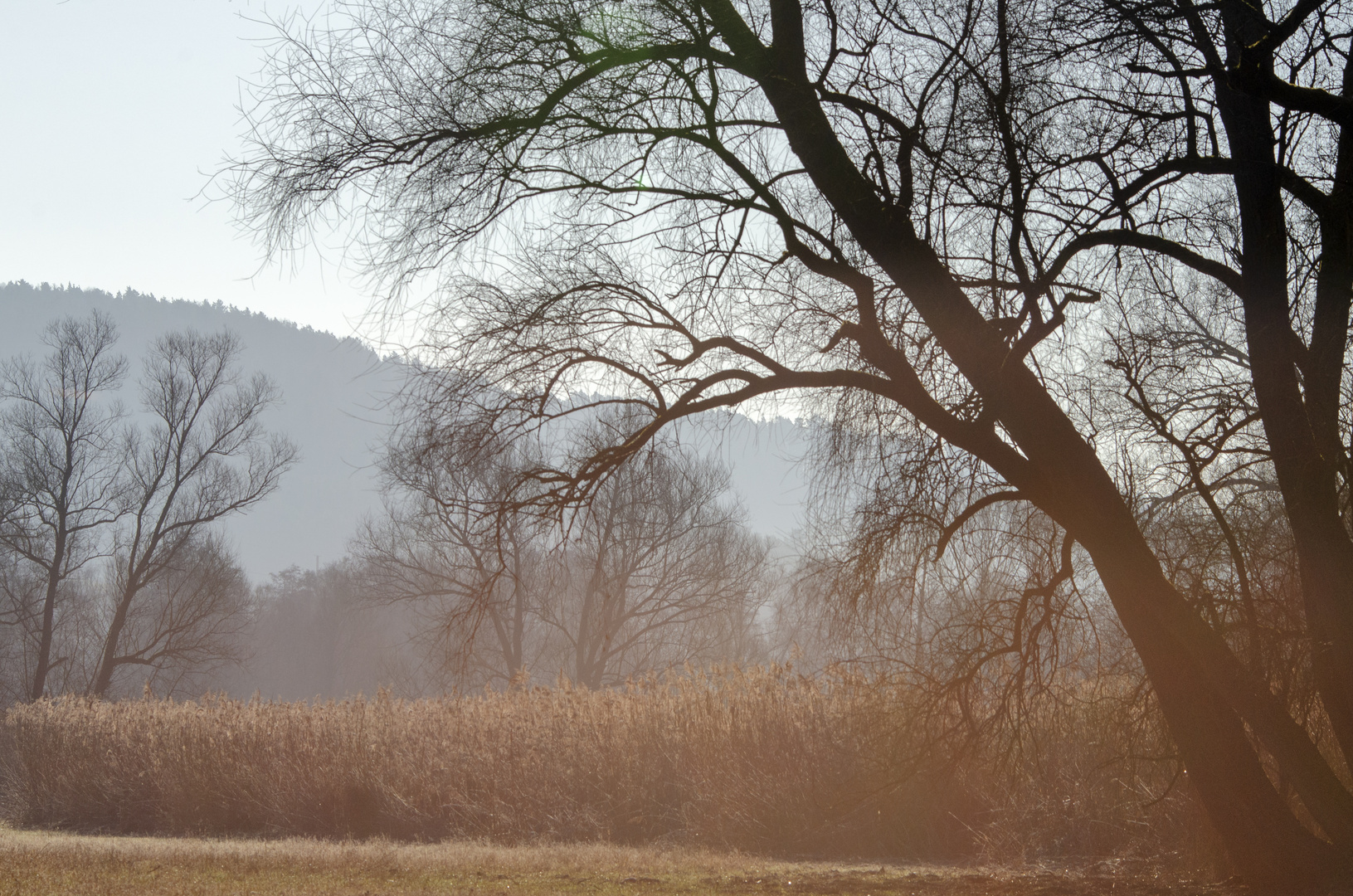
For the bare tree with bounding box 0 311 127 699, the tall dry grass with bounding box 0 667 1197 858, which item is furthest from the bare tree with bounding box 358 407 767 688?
the bare tree with bounding box 0 311 127 699

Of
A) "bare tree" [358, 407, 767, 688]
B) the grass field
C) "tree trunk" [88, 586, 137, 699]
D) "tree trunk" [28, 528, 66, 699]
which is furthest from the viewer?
"tree trunk" [28, 528, 66, 699]

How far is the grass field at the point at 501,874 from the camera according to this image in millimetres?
6492

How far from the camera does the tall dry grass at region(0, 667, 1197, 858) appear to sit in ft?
29.8

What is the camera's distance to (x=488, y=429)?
229 inches

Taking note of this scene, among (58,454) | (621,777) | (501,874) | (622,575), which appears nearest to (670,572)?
(622,575)

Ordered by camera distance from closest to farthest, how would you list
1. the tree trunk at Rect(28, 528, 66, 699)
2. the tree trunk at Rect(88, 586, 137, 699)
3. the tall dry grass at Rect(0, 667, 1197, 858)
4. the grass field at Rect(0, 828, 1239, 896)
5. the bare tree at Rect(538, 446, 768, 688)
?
1. the grass field at Rect(0, 828, 1239, 896)
2. the tall dry grass at Rect(0, 667, 1197, 858)
3. the bare tree at Rect(538, 446, 768, 688)
4. the tree trunk at Rect(88, 586, 137, 699)
5. the tree trunk at Rect(28, 528, 66, 699)

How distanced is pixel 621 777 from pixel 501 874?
3.72 meters

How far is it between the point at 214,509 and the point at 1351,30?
29.4 m

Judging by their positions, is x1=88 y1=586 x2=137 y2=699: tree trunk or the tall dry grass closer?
the tall dry grass

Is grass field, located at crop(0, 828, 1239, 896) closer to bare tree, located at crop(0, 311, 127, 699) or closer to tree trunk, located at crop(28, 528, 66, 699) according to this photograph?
tree trunk, located at crop(28, 528, 66, 699)

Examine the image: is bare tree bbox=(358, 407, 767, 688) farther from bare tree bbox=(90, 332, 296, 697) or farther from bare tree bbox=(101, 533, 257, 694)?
bare tree bbox=(101, 533, 257, 694)

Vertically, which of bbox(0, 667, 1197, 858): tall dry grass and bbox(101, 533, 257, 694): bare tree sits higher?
bbox(101, 533, 257, 694): bare tree

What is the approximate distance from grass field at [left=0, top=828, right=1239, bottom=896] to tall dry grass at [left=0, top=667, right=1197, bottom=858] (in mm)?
794

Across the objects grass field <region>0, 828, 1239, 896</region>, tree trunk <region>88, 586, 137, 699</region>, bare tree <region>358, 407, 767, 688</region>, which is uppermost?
bare tree <region>358, 407, 767, 688</region>
